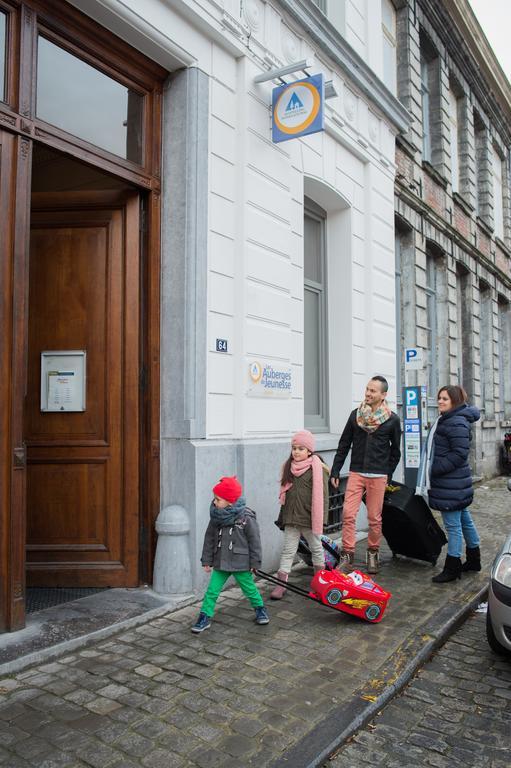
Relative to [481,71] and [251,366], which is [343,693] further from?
[481,71]

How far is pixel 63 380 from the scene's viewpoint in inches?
212

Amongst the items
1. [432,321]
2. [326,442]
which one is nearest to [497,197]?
[432,321]

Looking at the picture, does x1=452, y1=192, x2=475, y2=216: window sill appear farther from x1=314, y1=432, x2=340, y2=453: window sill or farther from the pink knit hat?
the pink knit hat

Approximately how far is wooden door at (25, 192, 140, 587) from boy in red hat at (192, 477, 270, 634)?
1127 mm

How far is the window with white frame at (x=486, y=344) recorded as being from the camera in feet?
52.6

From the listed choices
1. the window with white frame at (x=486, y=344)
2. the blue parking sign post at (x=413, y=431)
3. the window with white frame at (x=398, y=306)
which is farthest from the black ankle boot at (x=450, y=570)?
the window with white frame at (x=486, y=344)

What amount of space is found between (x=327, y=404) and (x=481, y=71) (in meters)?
11.5

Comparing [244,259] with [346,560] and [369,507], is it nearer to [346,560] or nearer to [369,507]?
[369,507]

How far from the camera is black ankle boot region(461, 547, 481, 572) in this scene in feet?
19.2

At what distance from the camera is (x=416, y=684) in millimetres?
3773

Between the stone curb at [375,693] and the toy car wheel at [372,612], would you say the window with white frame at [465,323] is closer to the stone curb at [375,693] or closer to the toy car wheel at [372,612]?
the stone curb at [375,693]

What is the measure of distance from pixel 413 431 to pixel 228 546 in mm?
3901

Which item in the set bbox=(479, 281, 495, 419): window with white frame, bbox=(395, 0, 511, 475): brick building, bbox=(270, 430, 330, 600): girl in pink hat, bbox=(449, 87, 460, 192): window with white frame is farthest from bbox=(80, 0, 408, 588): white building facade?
bbox=(479, 281, 495, 419): window with white frame

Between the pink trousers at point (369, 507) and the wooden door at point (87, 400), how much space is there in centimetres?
197
